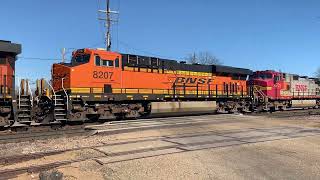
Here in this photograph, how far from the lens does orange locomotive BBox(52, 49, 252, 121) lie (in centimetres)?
1764

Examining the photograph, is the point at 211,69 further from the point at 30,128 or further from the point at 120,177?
the point at 120,177

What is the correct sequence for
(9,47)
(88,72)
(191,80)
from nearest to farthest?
(9,47) → (88,72) → (191,80)

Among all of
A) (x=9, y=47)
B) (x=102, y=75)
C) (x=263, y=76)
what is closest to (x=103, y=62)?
(x=102, y=75)

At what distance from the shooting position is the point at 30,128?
1531cm

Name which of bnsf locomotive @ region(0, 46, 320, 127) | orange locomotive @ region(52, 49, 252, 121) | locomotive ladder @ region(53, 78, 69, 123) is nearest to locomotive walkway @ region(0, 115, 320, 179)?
locomotive ladder @ region(53, 78, 69, 123)

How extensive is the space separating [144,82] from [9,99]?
8.15m

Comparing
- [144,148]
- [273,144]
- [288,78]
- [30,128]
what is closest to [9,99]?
[30,128]

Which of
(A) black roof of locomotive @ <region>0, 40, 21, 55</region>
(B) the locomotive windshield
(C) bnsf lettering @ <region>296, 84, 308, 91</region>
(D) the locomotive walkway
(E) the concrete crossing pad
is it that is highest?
(A) black roof of locomotive @ <region>0, 40, 21, 55</region>

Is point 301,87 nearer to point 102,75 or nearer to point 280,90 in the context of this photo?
point 280,90

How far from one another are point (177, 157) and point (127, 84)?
11.2 metres

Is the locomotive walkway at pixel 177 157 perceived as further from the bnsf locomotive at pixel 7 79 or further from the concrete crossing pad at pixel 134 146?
the bnsf locomotive at pixel 7 79

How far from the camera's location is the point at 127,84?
66.1ft

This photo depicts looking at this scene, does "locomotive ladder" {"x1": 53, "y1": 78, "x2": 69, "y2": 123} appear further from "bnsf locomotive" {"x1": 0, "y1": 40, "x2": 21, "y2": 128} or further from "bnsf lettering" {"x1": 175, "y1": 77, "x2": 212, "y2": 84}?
"bnsf lettering" {"x1": 175, "y1": 77, "x2": 212, "y2": 84}

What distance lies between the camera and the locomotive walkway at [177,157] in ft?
25.9
